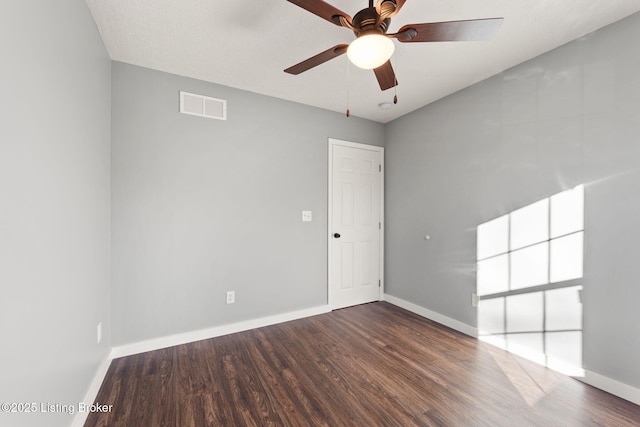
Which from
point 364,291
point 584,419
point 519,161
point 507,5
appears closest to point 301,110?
point 507,5

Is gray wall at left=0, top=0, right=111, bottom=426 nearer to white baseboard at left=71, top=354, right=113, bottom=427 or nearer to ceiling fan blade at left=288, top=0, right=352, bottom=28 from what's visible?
white baseboard at left=71, top=354, right=113, bottom=427

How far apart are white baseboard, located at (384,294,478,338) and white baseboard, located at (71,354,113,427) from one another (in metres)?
3.20

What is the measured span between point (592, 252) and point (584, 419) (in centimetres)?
112

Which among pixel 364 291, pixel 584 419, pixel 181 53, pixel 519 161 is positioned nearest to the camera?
pixel 584 419

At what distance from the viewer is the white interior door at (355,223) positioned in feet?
11.4

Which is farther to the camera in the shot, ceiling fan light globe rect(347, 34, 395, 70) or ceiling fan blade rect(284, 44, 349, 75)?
ceiling fan blade rect(284, 44, 349, 75)

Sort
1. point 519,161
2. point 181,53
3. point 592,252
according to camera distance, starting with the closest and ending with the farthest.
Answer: point 592,252 < point 181,53 < point 519,161

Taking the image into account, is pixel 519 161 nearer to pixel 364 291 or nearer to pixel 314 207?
pixel 314 207


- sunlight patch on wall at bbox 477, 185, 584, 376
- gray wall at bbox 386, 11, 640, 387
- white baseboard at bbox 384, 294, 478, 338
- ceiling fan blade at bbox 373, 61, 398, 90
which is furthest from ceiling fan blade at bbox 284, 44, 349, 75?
white baseboard at bbox 384, 294, 478, 338

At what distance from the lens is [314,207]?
332 cm

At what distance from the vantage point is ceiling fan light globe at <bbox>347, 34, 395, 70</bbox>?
1366 millimetres

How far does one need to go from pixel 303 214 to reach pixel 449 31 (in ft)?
7.48

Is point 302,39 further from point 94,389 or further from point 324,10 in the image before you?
point 94,389

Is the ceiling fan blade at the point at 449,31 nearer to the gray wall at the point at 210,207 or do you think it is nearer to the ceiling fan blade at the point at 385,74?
the ceiling fan blade at the point at 385,74
